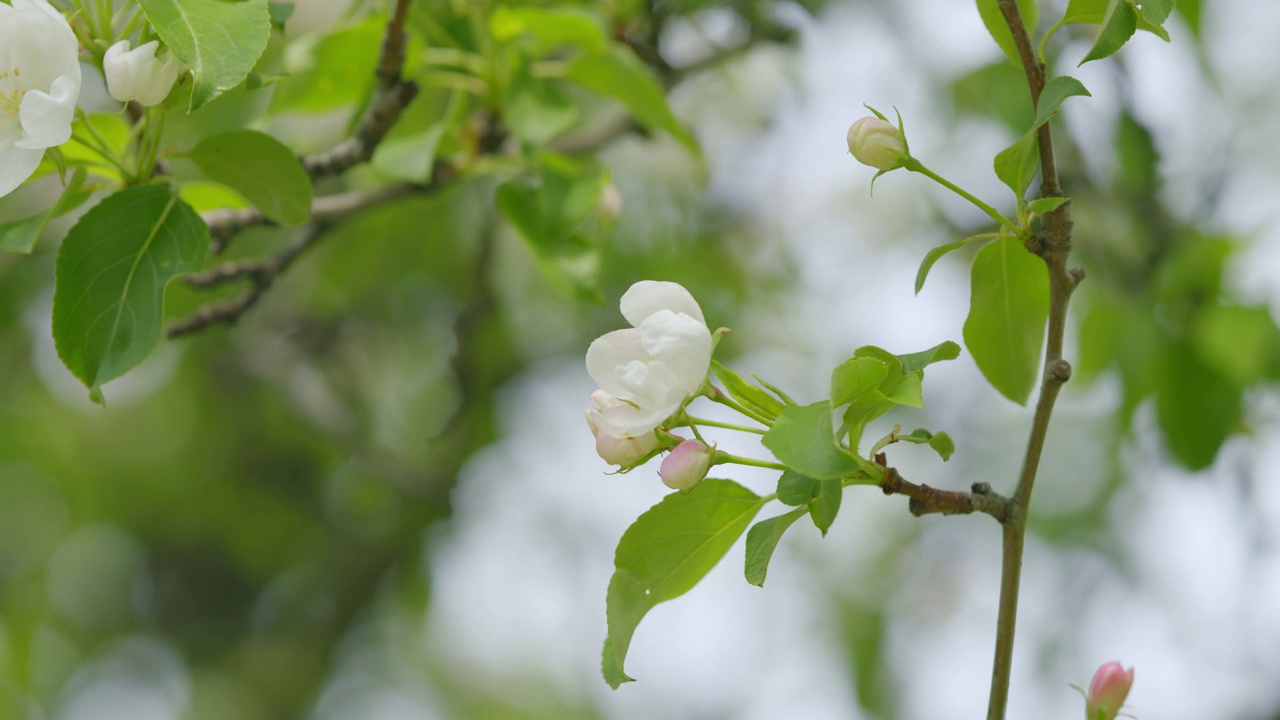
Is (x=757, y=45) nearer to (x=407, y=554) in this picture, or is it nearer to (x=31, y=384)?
(x=407, y=554)

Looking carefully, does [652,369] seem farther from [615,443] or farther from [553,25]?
[553,25]

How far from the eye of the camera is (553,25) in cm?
163

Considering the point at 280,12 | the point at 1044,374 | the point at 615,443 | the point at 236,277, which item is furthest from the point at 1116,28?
the point at 236,277

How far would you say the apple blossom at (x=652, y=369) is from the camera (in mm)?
870

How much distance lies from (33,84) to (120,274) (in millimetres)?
187

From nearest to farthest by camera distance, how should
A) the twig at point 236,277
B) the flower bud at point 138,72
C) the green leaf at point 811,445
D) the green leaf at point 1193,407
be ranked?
the green leaf at point 811,445 < the flower bud at point 138,72 < the twig at point 236,277 < the green leaf at point 1193,407

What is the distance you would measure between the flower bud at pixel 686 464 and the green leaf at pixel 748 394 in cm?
7

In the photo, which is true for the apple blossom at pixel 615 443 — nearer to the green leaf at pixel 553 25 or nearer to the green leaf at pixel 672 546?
the green leaf at pixel 672 546

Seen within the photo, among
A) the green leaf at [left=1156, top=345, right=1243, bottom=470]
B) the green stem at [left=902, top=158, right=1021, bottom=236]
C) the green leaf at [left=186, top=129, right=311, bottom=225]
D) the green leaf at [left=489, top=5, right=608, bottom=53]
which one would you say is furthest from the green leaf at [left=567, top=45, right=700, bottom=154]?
the green leaf at [left=1156, top=345, right=1243, bottom=470]

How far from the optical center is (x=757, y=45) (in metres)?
2.32

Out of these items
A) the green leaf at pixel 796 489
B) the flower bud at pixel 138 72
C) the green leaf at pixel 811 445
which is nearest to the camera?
the green leaf at pixel 811 445

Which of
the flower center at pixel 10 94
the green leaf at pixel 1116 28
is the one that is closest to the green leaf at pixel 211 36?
the flower center at pixel 10 94

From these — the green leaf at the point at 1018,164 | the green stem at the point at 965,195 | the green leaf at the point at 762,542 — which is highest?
the green leaf at the point at 1018,164

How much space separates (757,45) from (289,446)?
2.55 metres
